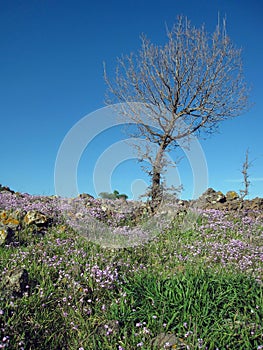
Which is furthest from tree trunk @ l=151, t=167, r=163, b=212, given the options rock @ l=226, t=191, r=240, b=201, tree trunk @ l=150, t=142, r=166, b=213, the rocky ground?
rock @ l=226, t=191, r=240, b=201

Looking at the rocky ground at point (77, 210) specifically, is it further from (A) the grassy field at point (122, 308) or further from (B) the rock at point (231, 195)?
(A) the grassy field at point (122, 308)

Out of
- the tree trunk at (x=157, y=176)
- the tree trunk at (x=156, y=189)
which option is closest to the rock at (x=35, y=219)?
the tree trunk at (x=156, y=189)

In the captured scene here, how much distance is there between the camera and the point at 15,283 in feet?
16.8

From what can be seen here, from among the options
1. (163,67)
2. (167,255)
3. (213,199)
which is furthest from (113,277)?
(163,67)

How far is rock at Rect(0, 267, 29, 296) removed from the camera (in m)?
5.06

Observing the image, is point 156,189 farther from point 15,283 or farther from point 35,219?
point 15,283

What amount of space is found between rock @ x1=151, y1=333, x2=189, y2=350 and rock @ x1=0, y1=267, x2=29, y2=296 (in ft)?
7.07

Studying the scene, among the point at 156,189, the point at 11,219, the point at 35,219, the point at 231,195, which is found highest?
the point at 156,189

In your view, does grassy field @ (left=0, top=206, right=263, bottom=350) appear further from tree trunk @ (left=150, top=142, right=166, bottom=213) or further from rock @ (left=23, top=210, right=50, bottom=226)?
tree trunk @ (left=150, top=142, right=166, bottom=213)

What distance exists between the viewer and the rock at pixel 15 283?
16.6ft

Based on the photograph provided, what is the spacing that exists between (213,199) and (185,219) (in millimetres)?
4346

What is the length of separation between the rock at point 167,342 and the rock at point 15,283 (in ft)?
7.07

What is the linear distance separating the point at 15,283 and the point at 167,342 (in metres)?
2.43

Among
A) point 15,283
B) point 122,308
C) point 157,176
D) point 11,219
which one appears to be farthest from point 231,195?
point 15,283
